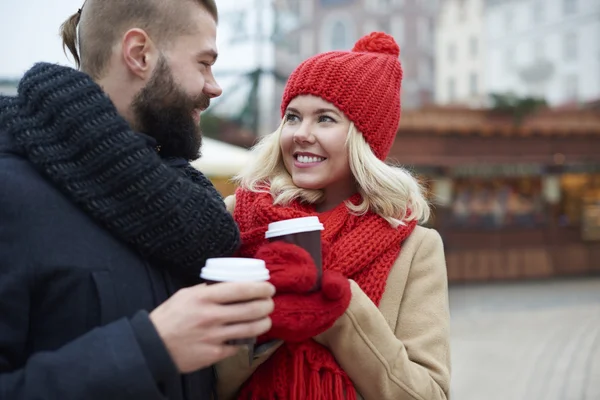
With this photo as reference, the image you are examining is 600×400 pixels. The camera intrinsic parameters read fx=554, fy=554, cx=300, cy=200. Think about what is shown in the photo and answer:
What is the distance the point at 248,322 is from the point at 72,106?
64 centimetres

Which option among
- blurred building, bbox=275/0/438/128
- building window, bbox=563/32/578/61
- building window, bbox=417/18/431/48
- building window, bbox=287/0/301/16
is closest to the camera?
blurred building, bbox=275/0/438/128

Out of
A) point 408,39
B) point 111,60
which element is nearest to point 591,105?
point 408,39

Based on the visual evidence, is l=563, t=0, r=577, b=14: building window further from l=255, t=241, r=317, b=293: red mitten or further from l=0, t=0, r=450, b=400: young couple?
l=255, t=241, r=317, b=293: red mitten

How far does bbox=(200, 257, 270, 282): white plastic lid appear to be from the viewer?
45.4 inches

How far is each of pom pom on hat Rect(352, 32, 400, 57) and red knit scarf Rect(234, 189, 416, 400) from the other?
662mm

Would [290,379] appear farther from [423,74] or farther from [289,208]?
[423,74]

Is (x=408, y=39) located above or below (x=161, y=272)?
above

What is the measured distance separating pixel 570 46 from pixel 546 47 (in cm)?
265

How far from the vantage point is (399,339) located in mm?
1828

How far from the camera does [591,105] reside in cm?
1311

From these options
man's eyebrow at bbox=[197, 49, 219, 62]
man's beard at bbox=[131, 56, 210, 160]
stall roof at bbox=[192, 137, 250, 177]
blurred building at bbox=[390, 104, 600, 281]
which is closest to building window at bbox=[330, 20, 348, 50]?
blurred building at bbox=[390, 104, 600, 281]

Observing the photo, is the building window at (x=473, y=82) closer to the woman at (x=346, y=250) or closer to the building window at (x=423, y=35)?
the building window at (x=423, y=35)

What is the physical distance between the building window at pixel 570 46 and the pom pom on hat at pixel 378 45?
2612 centimetres

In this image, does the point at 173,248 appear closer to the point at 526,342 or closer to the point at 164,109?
the point at 164,109
